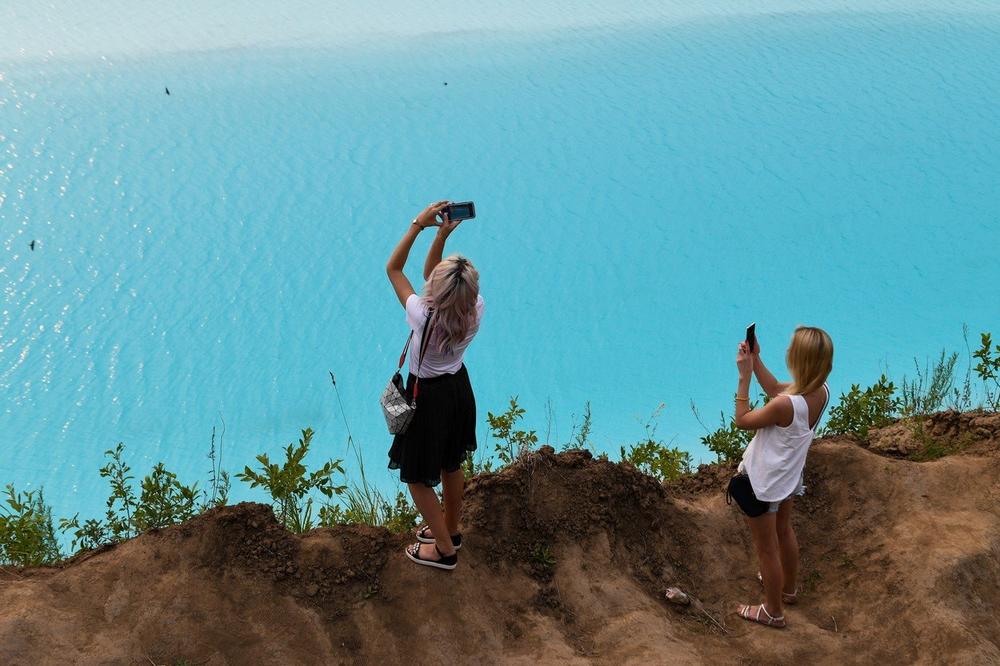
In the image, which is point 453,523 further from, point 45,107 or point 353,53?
point 353,53

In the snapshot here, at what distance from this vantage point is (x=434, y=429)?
4070mm

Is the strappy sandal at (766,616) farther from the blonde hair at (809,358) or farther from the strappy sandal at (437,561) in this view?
the strappy sandal at (437,561)

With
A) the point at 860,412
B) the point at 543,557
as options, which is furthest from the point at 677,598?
the point at 860,412

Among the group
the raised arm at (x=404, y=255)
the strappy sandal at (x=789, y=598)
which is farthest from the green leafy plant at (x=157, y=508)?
the strappy sandal at (x=789, y=598)

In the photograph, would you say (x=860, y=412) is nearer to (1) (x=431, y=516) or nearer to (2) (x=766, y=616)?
(2) (x=766, y=616)

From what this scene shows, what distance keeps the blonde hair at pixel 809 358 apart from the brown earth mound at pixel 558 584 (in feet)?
3.91

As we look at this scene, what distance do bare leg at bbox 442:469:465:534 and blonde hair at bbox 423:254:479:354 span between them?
71 centimetres

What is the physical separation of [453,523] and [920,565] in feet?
7.17

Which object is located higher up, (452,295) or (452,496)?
(452,295)

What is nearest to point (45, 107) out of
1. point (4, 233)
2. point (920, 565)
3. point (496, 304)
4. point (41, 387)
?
point (4, 233)

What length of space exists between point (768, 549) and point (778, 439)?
52 centimetres

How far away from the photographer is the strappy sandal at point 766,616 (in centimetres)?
443

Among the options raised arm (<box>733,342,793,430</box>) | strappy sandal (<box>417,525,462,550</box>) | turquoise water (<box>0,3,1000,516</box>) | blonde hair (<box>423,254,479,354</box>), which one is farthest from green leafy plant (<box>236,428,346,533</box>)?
turquoise water (<box>0,3,1000,516</box>)

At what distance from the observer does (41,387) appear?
8.83 meters
